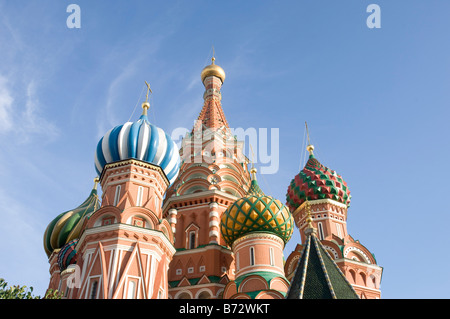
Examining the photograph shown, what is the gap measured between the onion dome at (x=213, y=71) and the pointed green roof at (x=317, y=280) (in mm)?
20940

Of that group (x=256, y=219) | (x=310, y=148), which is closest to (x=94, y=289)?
(x=256, y=219)

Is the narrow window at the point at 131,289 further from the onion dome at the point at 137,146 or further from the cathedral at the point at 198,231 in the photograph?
the onion dome at the point at 137,146

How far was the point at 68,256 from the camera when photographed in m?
18.7

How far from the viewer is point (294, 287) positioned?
34.1 ft

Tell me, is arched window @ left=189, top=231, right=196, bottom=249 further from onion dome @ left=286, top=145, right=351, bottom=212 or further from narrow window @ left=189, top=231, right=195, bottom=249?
onion dome @ left=286, top=145, right=351, bottom=212

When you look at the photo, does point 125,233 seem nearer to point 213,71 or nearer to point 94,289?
point 94,289

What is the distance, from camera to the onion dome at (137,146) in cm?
1684

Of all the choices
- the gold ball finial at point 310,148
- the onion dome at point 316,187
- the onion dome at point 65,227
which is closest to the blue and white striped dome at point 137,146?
the onion dome at point 65,227

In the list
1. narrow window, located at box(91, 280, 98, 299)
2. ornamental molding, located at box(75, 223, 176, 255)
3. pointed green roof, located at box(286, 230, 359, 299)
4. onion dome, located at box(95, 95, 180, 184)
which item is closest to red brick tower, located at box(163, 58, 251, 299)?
onion dome, located at box(95, 95, 180, 184)

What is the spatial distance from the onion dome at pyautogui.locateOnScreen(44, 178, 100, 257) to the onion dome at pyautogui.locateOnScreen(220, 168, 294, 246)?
6656mm

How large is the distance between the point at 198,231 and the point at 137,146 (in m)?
5.93

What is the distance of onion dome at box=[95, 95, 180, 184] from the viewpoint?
55.3ft
